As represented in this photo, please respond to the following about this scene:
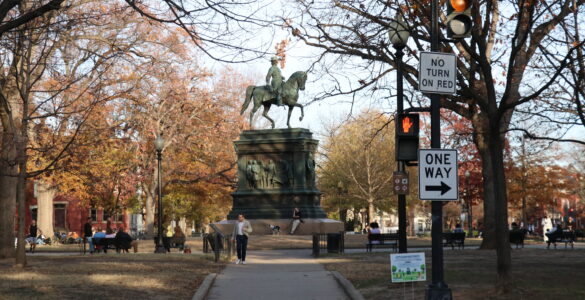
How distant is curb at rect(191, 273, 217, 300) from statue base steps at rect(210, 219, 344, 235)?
56.8 feet

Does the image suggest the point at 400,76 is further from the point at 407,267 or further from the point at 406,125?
the point at 407,267

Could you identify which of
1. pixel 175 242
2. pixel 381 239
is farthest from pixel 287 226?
pixel 381 239

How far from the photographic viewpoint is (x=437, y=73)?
38.1ft

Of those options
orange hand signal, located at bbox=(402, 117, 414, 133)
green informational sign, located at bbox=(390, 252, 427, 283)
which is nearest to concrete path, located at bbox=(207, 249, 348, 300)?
green informational sign, located at bbox=(390, 252, 427, 283)

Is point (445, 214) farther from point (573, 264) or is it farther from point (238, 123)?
point (573, 264)

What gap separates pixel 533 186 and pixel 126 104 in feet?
102

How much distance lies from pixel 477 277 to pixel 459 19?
719cm

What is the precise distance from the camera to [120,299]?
13094mm

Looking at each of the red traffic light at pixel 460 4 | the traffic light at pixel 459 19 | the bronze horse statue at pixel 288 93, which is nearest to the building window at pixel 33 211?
the bronze horse statue at pixel 288 93

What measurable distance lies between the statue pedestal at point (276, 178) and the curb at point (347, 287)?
17954mm

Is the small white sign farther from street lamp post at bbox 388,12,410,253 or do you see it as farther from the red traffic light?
street lamp post at bbox 388,12,410,253

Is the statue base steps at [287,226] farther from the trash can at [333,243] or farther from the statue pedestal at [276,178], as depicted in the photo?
the trash can at [333,243]

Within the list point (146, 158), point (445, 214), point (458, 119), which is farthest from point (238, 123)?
point (445, 214)

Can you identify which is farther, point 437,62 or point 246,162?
point 246,162
